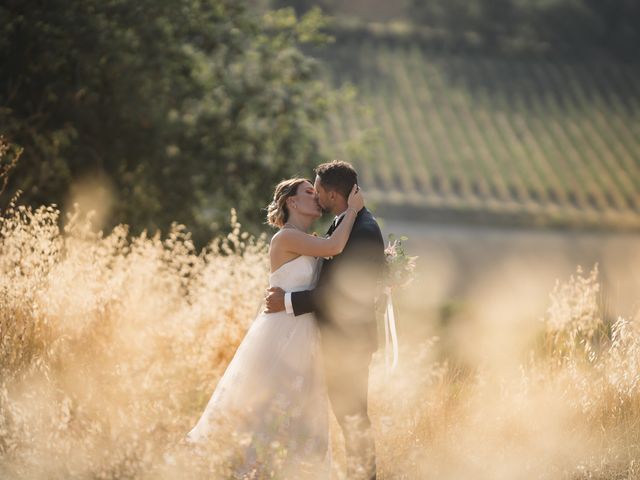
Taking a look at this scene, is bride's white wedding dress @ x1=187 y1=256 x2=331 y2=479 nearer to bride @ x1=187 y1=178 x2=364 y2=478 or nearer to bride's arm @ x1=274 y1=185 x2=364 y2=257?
bride @ x1=187 y1=178 x2=364 y2=478

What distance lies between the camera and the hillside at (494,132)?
109 feet

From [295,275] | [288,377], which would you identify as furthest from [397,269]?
[288,377]

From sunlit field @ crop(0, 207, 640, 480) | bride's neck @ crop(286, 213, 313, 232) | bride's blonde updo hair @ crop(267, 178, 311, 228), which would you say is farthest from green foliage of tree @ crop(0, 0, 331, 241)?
bride's neck @ crop(286, 213, 313, 232)

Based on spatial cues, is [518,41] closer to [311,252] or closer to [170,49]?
[170,49]

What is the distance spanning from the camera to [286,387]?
4.52m

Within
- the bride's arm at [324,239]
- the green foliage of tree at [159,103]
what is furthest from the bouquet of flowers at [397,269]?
the green foliage of tree at [159,103]

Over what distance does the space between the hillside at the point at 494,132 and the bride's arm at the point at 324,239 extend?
1002 inches

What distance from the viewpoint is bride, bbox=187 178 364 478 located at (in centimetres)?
447

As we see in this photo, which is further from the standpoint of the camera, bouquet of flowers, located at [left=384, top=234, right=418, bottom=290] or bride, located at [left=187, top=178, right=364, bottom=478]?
bouquet of flowers, located at [left=384, top=234, right=418, bottom=290]

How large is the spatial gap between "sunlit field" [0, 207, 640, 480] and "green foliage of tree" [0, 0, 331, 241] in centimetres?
294

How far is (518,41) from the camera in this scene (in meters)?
46.5

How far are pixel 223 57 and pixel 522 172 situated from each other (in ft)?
85.5

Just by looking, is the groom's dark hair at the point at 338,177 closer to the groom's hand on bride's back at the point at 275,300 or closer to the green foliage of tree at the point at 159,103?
the groom's hand on bride's back at the point at 275,300

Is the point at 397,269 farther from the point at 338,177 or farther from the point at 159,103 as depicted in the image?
the point at 159,103
